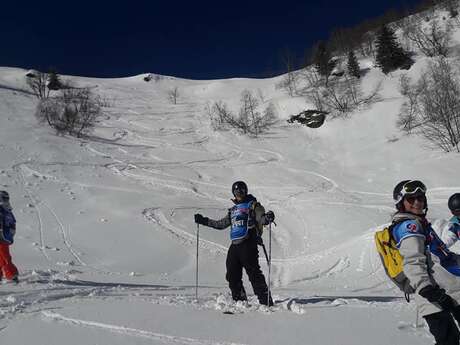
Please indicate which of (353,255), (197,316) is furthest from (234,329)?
(353,255)

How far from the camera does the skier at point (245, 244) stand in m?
5.62

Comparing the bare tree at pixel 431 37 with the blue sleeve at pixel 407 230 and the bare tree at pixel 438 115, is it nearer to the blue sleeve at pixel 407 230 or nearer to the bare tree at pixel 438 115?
the bare tree at pixel 438 115

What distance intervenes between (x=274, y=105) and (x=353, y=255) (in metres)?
30.3

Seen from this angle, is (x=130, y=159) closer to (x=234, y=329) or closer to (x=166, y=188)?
(x=166, y=188)

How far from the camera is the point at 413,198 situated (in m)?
3.21

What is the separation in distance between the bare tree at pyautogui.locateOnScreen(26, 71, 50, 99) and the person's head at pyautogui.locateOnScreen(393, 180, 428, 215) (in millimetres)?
50893

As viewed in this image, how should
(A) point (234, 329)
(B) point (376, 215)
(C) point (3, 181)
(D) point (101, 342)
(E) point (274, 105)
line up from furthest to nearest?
(E) point (274, 105) → (C) point (3, 181) → (B) point (376, 215) → (A) point (234, 329) → (D) point (101, 342)

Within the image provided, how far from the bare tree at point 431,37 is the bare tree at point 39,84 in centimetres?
4062

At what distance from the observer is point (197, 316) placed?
16.0ft

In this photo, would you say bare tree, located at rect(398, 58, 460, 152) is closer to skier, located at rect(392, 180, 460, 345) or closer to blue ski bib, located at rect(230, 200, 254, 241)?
blue ski bib, located at rect(230, 200, 254, 241)

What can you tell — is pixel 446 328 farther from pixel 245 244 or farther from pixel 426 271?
pixel 245 244

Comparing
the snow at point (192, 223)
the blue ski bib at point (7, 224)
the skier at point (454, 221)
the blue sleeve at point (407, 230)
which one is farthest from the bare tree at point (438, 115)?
the blue sleeve at point (407, 230)

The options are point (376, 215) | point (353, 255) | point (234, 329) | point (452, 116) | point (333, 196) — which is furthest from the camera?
point (452, 116)

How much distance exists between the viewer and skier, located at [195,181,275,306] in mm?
5617
